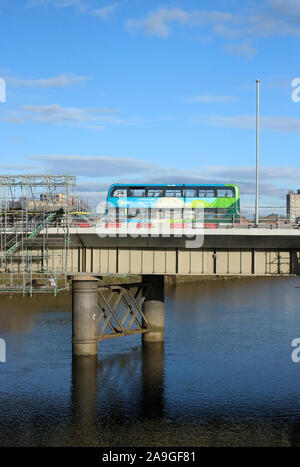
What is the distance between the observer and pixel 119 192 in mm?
50531

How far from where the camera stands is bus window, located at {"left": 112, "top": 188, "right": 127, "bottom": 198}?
50.2 metres

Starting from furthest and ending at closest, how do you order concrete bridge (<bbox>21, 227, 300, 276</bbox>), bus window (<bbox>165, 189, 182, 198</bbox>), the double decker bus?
1. bus window (<bbox>165, 189, 182, 198</bbox>)
2. the double decker bus
3. concrete bridge (<bbox>21, 227, 300, 276</bbox>)

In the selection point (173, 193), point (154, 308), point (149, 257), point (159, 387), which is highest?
point (173, 193)

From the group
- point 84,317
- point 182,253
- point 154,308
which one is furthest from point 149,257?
point 154,308

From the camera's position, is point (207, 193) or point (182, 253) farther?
point (207, 193)

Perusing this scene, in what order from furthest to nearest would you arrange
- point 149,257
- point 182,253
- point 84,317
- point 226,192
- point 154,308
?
point 226,192 < point 154,308 < point 84,317 < point 149,257 < point 182,253

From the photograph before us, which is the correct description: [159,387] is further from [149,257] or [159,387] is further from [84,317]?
[149,257]

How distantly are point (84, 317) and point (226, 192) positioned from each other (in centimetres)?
1706

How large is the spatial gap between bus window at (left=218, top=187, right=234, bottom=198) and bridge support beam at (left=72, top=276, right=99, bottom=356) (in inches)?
575

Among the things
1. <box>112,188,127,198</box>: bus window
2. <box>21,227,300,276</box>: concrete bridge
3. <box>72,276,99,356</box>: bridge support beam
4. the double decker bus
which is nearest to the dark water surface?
<box>72,276,99,356</box>: bridge support beam

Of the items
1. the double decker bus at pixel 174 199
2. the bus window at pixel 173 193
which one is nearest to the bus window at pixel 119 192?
the double decker bus at pixel 174 199

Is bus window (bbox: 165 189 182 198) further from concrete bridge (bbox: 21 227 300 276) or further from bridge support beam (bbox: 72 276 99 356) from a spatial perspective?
bridge support beam (bbox: 72 276 99 356)

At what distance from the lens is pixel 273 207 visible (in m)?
37.6

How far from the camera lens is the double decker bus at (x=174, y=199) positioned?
1932 inches
